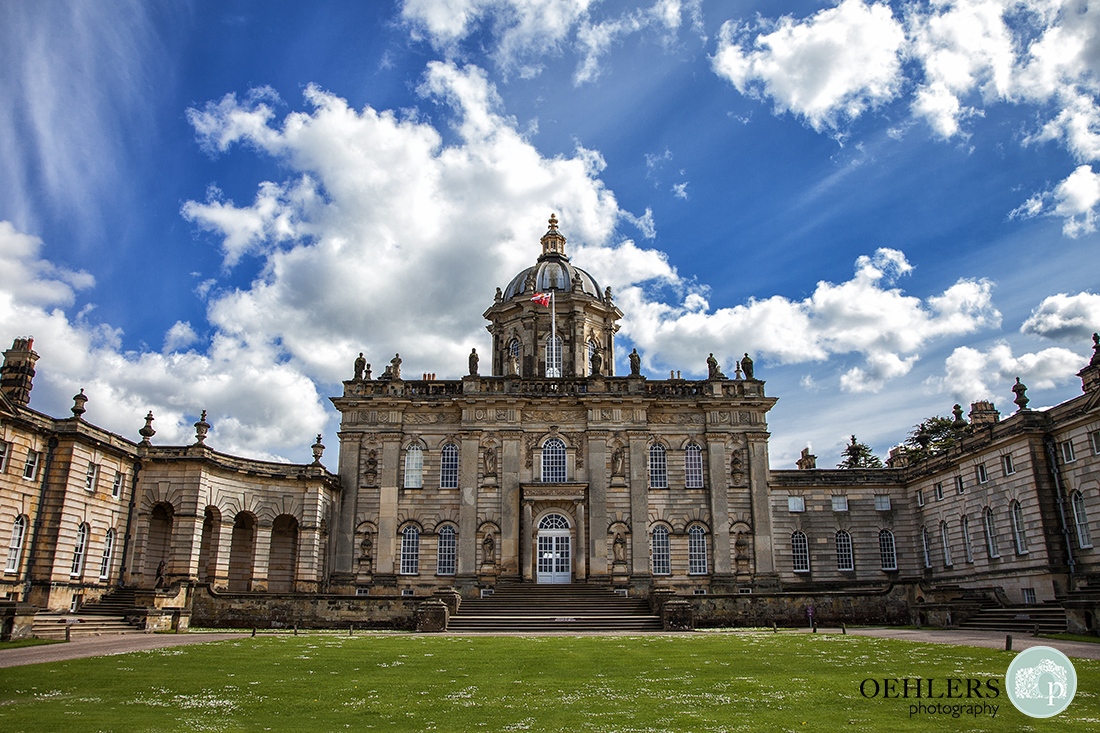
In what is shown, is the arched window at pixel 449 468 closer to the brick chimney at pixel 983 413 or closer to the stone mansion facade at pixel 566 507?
the stone mansion facade at pixel 566 507

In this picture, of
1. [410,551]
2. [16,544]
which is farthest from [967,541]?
[16,544]

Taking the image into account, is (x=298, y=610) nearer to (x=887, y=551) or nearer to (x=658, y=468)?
(x=658, y=468)

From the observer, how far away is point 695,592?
131ft

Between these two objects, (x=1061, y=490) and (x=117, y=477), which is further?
(x=117, y=477)

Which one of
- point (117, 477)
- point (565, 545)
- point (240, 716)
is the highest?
point (117, 477)

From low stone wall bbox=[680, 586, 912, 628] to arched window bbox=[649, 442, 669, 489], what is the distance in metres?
9.69

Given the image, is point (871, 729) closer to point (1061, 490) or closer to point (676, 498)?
point (1061, 490)

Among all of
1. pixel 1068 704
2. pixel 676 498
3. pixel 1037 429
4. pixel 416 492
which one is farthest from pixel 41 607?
pixel 1037 429

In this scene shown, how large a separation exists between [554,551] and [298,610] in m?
13.7

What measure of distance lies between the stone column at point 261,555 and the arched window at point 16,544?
35.2 feet

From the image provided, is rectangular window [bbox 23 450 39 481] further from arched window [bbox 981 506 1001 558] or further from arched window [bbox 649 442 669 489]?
arched window [bbox 981 506 1001 558]

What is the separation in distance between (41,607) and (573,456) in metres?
24.2

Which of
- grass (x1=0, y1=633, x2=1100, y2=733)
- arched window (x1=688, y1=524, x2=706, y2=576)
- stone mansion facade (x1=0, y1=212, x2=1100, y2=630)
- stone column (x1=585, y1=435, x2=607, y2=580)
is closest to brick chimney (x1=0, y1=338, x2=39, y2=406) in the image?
stone mansion facade (x1=0, y1=212, x2=1100, y2=630)

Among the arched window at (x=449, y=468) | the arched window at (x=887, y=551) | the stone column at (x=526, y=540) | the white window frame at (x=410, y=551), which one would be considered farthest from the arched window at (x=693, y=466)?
the white window frame at (x=410, y=551)
